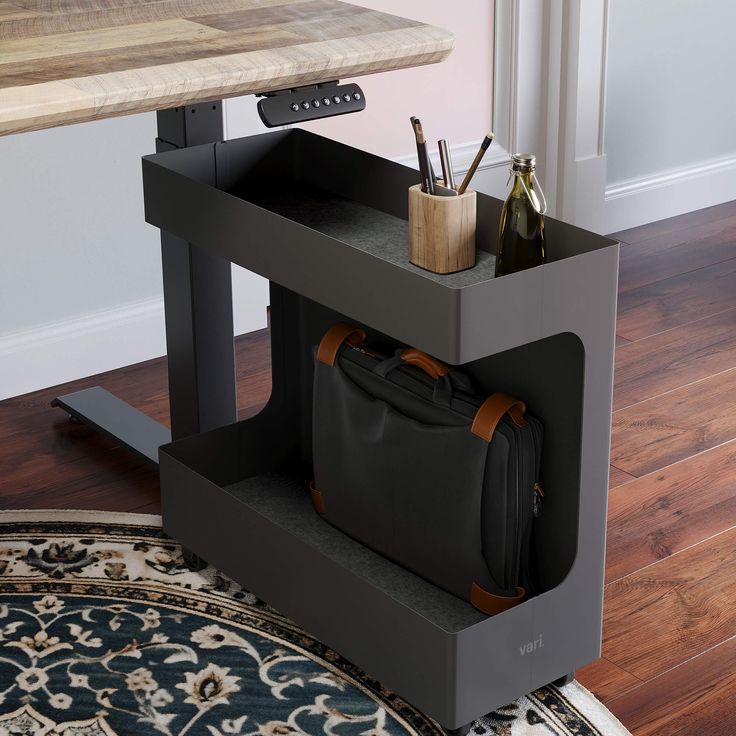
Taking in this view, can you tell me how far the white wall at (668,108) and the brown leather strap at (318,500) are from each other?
193 centimetres

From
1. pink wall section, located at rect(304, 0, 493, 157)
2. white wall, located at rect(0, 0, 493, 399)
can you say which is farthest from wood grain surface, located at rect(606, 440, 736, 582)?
pink wall section, located at rect(304, 0, 493, 157)

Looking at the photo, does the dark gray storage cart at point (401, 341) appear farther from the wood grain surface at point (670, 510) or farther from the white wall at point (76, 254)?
the white wall at point (76, 254)

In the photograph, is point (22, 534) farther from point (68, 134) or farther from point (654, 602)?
point (654, 602)

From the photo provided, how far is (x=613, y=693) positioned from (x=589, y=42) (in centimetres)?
216

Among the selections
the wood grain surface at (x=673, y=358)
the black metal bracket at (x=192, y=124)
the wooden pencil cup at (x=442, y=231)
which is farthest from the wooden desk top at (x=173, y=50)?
the wood grain surface at (x=673, y=358)

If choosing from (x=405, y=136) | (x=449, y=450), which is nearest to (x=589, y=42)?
(x=405, y=136)

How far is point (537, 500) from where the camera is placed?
1785mm

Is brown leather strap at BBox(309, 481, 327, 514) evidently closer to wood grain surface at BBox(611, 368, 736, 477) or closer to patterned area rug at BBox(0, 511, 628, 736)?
patterned area rug at BBox(0, 511, 628, 736)

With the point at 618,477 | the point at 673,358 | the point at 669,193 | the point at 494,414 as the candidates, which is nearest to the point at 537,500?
the point at 494,414

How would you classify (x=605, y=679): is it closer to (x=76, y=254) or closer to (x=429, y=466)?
(x=429, y=466)

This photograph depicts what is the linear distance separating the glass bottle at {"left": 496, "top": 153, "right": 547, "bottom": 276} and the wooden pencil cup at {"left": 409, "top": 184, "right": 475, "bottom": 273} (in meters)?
0.06

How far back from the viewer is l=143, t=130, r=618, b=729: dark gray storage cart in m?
1.59

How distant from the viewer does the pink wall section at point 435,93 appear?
3252 mm

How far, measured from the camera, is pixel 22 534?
223 centimetres
